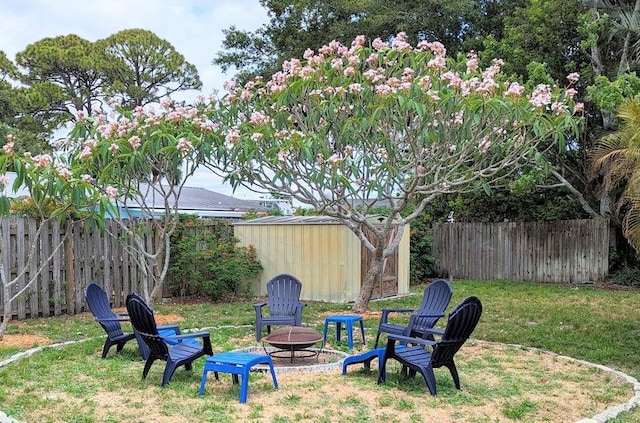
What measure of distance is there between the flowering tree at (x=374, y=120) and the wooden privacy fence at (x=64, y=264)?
9.30ft

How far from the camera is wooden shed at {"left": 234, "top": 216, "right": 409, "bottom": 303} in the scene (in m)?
11.6

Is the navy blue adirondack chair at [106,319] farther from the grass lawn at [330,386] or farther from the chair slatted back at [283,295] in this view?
the chair slatted back at [283,295]

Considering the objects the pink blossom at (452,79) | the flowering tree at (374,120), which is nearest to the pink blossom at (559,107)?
the flowering tree at (374,120)

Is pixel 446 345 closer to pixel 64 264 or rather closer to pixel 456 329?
pixel 456 329

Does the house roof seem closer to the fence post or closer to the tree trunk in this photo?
the fence post

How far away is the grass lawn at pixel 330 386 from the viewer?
15.1ft

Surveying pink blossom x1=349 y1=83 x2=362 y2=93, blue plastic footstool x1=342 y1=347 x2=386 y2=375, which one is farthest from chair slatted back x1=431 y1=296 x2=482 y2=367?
pink blossom x1=349 y1=83 x2=362 y2=93

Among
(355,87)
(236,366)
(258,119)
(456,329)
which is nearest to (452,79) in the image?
(355,87)

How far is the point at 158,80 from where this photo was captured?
25891 millimetres

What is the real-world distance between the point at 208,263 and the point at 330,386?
6846 millimetres

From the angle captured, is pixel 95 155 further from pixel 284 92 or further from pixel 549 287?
pixel 549 287

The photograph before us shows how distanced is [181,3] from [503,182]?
891 centimetres

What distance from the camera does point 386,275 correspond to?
12375 mm

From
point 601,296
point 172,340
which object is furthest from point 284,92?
point 601,296
